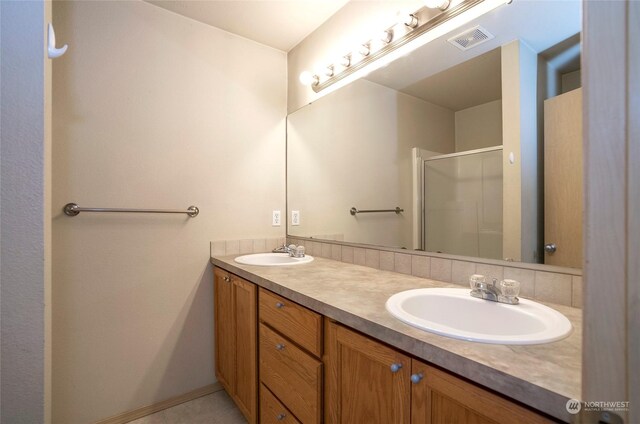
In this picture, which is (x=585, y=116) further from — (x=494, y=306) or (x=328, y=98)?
(x=328, y=98)

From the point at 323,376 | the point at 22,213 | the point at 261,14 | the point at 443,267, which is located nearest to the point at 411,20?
the point at 261,14

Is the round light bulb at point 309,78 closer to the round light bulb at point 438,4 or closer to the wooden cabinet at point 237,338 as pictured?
the round light bulb at point 438,4

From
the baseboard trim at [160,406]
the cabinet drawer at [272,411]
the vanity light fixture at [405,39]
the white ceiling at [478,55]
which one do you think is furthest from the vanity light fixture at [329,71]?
the baseboard trim at [160,406]

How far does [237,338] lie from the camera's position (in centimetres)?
150

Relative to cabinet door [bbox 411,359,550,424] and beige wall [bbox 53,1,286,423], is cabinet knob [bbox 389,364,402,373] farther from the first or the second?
beige wall [bbox 53,1,286,423]

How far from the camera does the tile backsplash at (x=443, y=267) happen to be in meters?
0.88

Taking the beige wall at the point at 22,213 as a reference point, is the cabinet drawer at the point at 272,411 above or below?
below

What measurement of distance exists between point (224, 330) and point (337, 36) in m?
1.87

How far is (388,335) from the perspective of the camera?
2.35 feet

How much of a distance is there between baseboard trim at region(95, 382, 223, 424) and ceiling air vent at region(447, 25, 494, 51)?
2.25 meters

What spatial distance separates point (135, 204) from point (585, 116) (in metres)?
1.83

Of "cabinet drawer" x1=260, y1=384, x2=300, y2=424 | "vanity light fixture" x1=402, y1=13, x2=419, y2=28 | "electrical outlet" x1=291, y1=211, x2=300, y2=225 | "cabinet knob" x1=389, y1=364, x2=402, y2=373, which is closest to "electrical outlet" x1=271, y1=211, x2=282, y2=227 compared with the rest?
"electrical outlet" x1=291, y1=211, x2=300, y2=225

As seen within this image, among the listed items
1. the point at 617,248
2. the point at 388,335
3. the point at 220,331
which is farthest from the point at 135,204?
the point at 617,248

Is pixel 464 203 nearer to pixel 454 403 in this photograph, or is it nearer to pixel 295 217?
pixel 454 403
